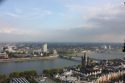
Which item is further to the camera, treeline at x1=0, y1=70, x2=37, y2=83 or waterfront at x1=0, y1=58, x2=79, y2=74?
waterfront at x1=0, y1=58, x2=79, y2=74

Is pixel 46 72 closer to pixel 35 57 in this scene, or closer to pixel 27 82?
pixel 27 82

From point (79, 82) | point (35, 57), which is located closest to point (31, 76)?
point (79, 82)

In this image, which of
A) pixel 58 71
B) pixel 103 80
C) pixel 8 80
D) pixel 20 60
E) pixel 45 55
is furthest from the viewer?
pixel 45 55

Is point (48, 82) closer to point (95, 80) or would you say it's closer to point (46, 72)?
point (95, 80)

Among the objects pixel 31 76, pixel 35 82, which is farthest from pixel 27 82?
pixel 31 76

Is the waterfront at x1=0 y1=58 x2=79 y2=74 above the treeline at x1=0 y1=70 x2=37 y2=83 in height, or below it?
below

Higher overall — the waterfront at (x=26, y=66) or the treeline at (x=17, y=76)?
the treeline at (x=17, y=76)

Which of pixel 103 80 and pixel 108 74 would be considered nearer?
pixel 103 80

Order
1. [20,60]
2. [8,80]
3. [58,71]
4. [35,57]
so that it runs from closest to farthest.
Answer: [8,80] < [58,71] < [20,60] < [35,57]

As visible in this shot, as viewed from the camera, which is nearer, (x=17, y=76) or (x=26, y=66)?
(x=17, y=76)

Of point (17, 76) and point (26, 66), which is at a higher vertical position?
point (17, 76)

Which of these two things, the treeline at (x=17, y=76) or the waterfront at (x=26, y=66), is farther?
the waterfront at (x=26, y=66)
